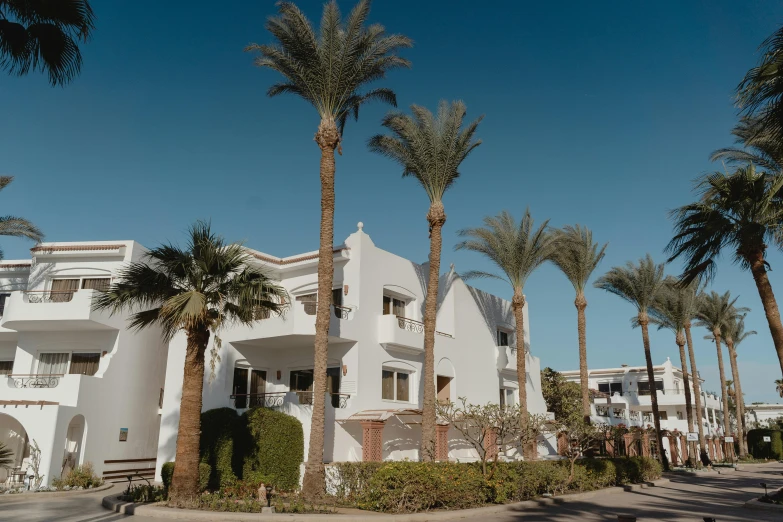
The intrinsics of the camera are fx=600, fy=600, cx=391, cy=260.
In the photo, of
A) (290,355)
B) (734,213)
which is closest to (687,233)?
(734,213)

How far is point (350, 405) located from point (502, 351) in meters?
11.9

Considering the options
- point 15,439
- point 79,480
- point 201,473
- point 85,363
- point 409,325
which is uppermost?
point 409,325

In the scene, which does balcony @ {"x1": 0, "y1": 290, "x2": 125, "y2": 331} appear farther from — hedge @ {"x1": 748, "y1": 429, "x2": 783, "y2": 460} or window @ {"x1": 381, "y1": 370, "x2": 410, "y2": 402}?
hedge @ {"x1": 748, "y1": 429, "x2": 783, "y2": 460}

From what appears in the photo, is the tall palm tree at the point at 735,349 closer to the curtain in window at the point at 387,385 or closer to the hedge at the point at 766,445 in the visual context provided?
the hedge at the point at 766,445

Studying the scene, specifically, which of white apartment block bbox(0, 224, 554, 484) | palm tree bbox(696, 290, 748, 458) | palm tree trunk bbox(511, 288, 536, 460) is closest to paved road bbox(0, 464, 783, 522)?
white apartment block bbox(0, 224, 554, 484)

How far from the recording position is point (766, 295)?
18.9 m

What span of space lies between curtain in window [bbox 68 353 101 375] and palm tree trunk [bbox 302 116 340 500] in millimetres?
12627

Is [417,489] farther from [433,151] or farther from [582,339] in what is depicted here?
[582,339]

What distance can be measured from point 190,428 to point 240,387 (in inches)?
342

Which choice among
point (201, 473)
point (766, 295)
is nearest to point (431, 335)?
point (201, 473)

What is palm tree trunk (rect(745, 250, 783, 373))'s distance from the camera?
1827 centimetres

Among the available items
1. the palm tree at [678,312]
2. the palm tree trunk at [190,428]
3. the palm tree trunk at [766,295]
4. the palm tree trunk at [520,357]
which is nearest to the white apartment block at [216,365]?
the palm tree trunk at [520,357]

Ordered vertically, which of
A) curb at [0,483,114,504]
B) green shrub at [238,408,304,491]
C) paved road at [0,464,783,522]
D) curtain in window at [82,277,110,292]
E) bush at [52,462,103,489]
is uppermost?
curtain in window at [82,277,110,292]

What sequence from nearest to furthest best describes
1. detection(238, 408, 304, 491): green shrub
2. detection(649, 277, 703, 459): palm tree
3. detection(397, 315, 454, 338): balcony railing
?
detection(238, 408, 304, 491): green shrub
detection(397, 315, 454, 338): balcony railing
detection(649, 277, 703, 459): palm tree
